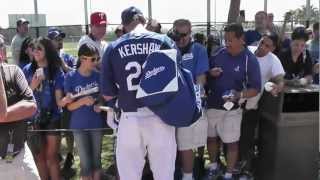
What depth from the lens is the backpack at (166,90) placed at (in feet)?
12.5

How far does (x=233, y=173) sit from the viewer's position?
518cm

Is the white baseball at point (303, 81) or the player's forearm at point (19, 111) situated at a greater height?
the player's forearm at point (19, 111)

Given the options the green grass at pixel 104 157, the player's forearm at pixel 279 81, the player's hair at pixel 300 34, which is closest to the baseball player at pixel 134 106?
the player's forearm at pixel 279 81

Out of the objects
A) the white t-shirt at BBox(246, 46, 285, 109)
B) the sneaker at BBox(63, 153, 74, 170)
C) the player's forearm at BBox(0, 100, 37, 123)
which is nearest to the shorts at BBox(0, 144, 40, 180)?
the player's forearm at BBox(0, 100, 37, 123)

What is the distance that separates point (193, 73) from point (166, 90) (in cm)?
120

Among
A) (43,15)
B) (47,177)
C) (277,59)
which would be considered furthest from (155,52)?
(43,15)

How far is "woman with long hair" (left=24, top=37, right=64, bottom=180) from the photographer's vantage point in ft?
16.7

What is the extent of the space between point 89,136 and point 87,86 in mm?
499

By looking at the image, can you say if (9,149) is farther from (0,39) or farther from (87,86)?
(87,86)

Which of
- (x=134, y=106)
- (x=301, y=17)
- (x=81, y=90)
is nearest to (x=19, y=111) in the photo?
(x=134, y=106)

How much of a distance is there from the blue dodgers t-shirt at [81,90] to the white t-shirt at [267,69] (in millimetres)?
1590

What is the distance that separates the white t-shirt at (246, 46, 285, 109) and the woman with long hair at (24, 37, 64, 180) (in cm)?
200

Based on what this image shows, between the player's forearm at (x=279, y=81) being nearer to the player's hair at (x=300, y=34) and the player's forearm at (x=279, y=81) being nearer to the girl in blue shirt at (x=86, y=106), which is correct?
the player's hair at (x=300, y=34)

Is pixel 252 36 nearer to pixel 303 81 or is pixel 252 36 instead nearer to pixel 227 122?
pixel 303 81
